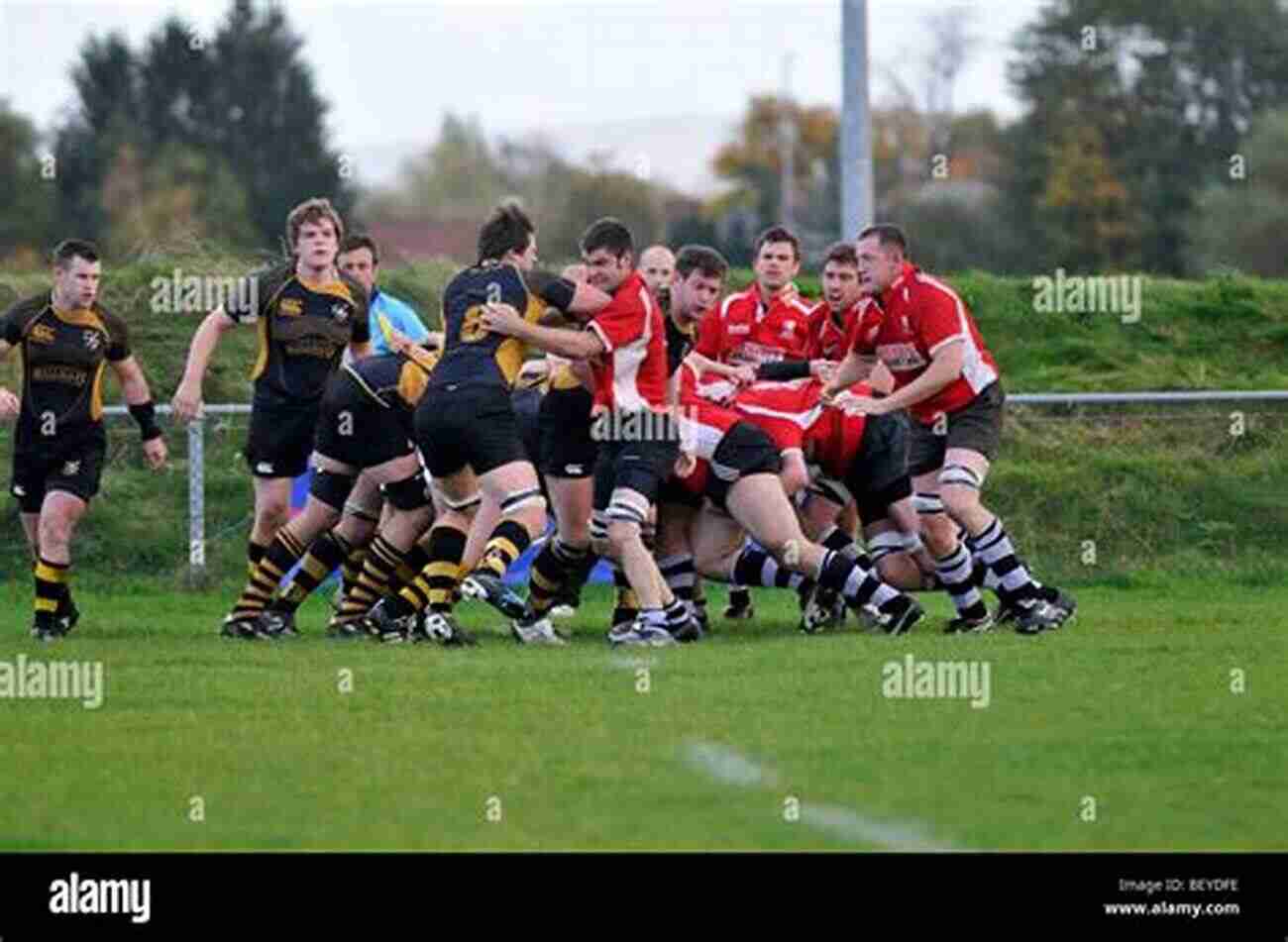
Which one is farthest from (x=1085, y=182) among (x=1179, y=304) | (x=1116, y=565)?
(x=1116, y=565)

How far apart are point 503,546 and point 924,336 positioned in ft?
8.24

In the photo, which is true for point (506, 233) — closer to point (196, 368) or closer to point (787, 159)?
point (196, 368)

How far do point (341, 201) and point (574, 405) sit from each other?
186 ft

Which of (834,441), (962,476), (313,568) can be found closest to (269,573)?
(313,568)

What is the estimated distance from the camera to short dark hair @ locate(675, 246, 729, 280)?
54.7ft

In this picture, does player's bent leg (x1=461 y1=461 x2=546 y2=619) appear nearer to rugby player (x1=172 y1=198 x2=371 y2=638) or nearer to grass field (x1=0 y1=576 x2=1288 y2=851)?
grass field (x1=0 y1=576 x2=1288 y2=851)

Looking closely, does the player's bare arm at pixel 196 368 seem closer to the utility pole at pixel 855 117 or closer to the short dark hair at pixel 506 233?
the short dark hair at pixel 506 233

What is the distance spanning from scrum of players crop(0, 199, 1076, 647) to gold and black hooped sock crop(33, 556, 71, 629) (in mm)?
968

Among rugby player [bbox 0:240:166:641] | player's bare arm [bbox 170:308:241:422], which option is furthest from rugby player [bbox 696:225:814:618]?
rugby player [bbox 0:240:166:641]

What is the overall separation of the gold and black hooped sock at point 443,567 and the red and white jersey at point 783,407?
1.73 metres

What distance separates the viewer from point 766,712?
503 inches

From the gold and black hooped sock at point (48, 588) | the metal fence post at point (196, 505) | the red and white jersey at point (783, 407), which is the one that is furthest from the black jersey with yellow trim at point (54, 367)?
the metal fence post at point (196, 505)

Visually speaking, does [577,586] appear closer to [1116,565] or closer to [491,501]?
[491,501]

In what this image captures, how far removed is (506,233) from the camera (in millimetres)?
15586
